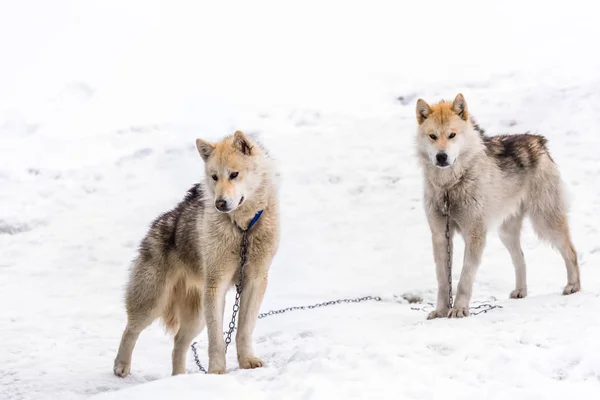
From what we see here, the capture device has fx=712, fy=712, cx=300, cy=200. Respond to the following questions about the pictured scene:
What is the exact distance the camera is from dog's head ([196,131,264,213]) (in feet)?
17.1

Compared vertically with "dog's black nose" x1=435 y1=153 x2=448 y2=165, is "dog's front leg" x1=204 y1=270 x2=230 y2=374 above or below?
below

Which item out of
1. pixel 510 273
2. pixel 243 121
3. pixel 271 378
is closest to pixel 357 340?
pixel 271 378

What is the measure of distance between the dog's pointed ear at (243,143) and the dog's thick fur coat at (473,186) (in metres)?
1.83

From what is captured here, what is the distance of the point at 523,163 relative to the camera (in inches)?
277

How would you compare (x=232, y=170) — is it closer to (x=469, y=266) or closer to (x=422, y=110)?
(x=422, y=110)

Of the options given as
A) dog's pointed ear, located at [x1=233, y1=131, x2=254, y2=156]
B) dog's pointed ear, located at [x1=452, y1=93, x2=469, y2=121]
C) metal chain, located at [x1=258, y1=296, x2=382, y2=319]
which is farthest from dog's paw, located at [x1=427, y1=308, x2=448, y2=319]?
dog's pointed ear, located at [x1=233, y1=131, x2=254, y2=156]

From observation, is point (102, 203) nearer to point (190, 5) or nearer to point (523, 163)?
point (523, 163)

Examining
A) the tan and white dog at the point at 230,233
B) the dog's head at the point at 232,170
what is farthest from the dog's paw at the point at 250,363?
the dog's head at the point at 232,170

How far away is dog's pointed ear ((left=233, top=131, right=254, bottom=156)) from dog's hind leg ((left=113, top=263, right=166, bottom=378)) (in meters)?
1.52

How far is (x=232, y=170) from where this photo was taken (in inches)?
210

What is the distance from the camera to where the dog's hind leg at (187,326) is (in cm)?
638

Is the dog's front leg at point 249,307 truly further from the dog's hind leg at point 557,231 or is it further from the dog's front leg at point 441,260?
the dog's hind leg at point 557,231

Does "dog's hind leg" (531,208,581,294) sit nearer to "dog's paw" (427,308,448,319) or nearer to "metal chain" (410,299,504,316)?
"metal chain" (410,299,504,316)

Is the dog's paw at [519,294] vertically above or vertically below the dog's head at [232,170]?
below
